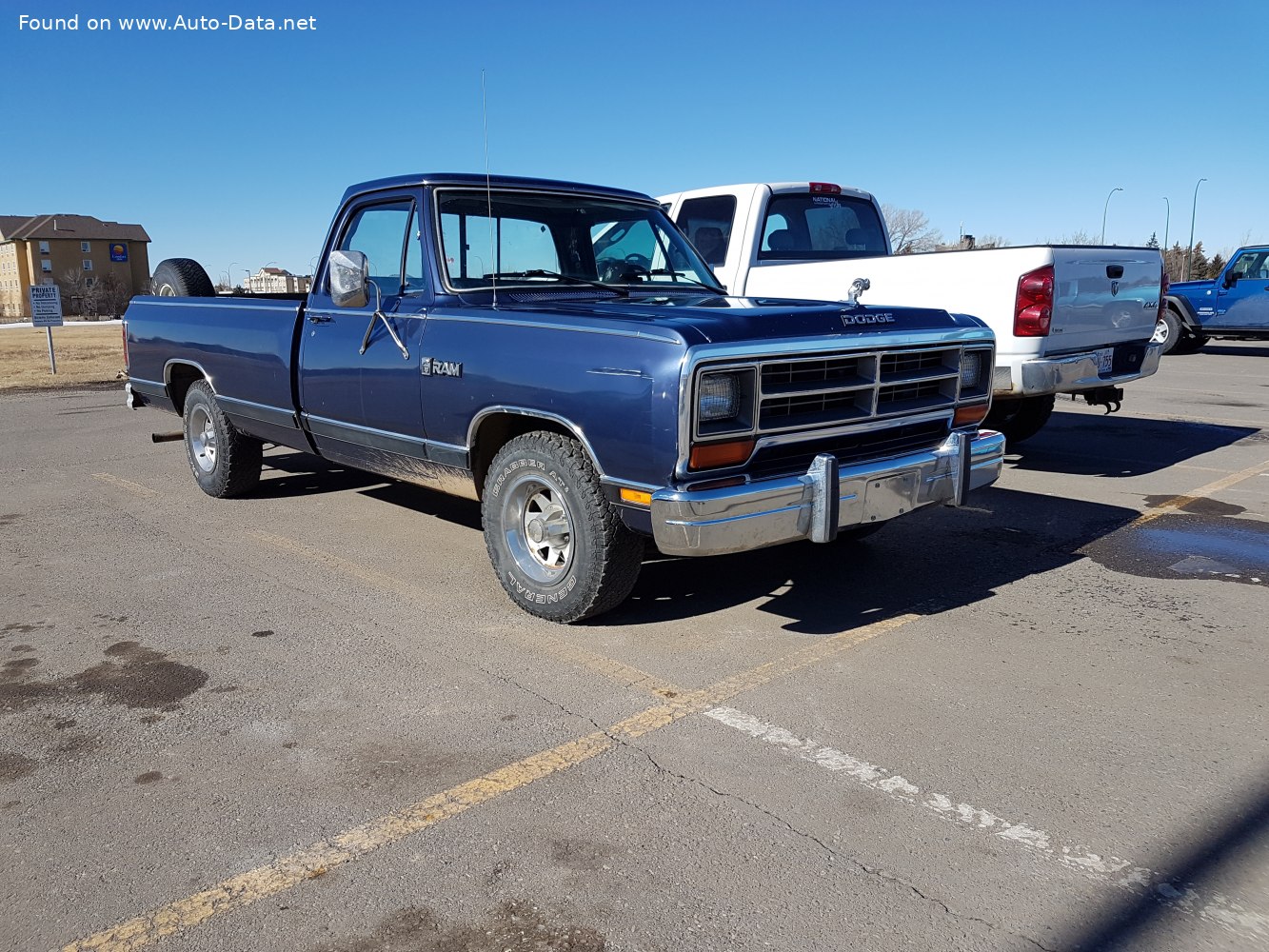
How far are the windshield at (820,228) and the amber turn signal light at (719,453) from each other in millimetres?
4787

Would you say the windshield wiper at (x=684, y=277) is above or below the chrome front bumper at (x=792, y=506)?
above

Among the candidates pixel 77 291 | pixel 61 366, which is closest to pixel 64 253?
pixel 77 291

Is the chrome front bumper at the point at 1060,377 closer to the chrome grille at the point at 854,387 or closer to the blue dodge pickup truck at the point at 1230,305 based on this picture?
the chrome grille at the point at 854,387

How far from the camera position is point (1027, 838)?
281 cm

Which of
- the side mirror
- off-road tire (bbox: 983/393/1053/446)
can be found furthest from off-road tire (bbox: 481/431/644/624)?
off-road tire (bbox: 983/393/1053/446)

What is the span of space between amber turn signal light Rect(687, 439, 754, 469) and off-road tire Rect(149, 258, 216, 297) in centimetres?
563

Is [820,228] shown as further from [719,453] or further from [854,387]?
[719,453]

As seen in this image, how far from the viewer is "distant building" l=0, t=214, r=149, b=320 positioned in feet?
317

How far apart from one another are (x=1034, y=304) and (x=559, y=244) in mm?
3489

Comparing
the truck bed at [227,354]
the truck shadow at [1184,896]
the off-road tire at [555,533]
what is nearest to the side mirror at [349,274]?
the truck bed at [227,354]

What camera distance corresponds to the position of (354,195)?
5.72 metres

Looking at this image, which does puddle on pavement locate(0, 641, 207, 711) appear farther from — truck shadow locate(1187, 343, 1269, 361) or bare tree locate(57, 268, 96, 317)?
bare tree locate(57, 268, 96, 317)

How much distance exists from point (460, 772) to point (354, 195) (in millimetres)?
3709

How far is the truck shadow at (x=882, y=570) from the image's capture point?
479cm
